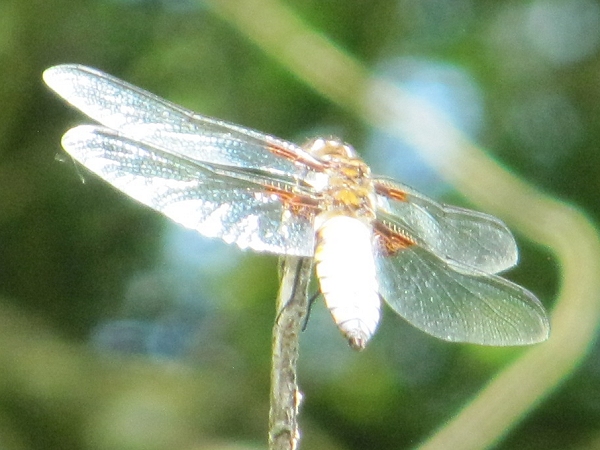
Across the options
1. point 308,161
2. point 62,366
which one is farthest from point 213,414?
point 308,161

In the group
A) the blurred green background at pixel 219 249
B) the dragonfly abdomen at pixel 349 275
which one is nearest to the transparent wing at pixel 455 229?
the dragonfly abdomen at pixel 349 275

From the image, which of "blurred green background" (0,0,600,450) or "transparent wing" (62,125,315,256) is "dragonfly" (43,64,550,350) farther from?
"blurred green background" (0,0,600,450)

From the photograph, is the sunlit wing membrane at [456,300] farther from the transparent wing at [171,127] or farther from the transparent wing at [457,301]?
the transparent wing at [171,127]

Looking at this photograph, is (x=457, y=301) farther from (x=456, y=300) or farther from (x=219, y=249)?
(x=219, y=249)

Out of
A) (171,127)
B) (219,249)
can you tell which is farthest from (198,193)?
(219,249)

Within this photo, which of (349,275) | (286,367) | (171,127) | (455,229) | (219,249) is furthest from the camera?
(219,249)

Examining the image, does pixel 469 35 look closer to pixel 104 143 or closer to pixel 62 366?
pixel 62 366
